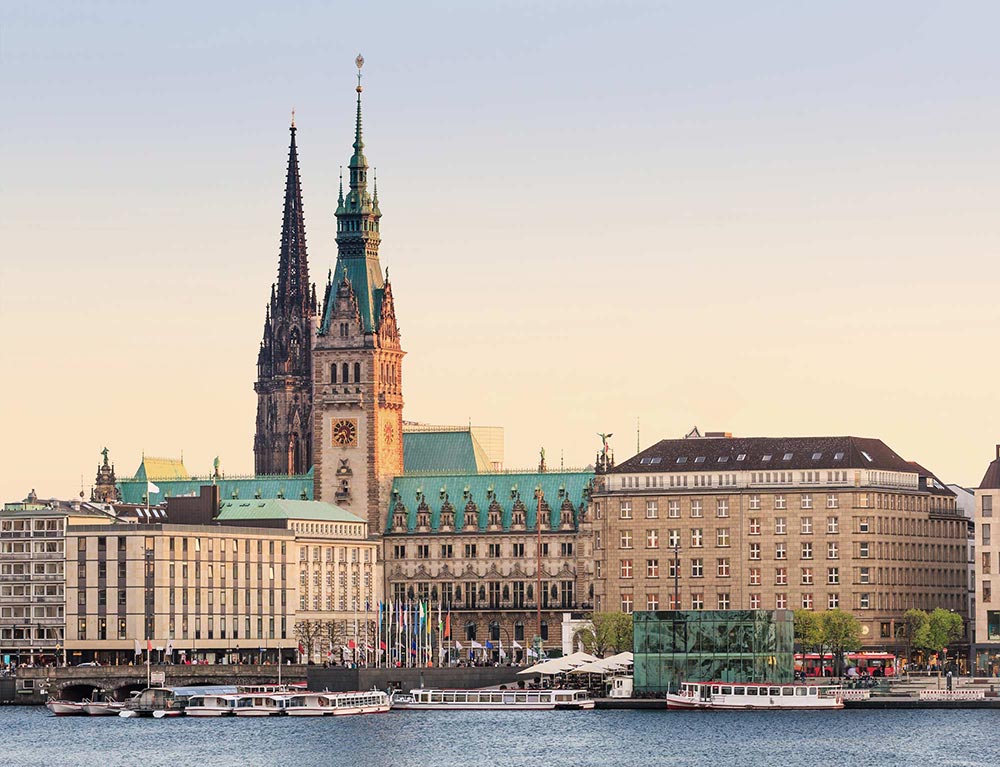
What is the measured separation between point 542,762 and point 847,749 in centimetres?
1939

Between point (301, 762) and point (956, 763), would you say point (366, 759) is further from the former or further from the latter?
point (956, 763)

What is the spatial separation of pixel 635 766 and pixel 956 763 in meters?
18.6

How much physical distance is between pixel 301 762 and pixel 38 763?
1592cm

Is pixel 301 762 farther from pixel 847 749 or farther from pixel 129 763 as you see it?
pixel 847 749

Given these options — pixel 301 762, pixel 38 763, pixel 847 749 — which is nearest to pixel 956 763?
pixel 847 749

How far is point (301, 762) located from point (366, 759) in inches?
158

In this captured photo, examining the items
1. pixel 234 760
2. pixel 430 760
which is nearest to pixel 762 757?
pixel 430 760

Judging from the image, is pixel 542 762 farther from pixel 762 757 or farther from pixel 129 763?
pixel 129 763

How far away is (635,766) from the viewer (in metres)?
190

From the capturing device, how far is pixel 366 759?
A: 19700 centimetres

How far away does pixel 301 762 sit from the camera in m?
198

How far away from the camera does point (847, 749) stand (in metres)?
199

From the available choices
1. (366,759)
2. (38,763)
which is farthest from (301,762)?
(38,763)

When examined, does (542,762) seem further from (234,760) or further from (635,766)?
(234,760)
